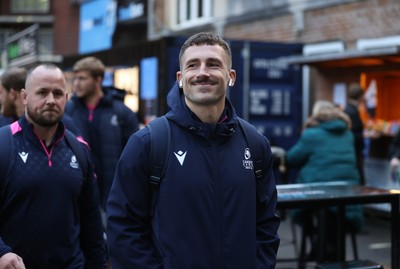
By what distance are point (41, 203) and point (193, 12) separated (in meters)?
16.8

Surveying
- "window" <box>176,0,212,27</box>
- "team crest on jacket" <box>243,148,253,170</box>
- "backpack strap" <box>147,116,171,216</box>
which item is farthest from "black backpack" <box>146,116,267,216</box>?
"window" <box>176,0,212,27</box>

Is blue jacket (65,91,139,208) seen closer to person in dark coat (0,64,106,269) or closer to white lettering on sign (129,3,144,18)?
person in dark coat (0,64,106,269)

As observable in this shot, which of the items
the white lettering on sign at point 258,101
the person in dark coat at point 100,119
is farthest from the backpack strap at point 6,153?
the white lettering on sign at point 258,101

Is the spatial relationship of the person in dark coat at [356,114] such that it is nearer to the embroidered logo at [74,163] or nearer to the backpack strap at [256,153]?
the embroidered logo at [74,163]

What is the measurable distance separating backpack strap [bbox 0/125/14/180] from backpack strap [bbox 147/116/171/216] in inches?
41.4

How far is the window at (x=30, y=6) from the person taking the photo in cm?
4522

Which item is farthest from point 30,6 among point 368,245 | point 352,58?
point 368,245

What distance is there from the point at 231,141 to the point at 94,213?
1.38 metres

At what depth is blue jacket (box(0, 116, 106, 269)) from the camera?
3746 millimetres

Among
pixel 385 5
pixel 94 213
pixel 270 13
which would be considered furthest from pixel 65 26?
pixel 94 213

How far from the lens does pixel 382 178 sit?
11.4 m

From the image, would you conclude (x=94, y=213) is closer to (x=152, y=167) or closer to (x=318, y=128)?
(x=152, y=167)

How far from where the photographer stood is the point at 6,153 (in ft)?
12.3

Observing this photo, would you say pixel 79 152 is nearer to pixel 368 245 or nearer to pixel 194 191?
pixel 194 191
